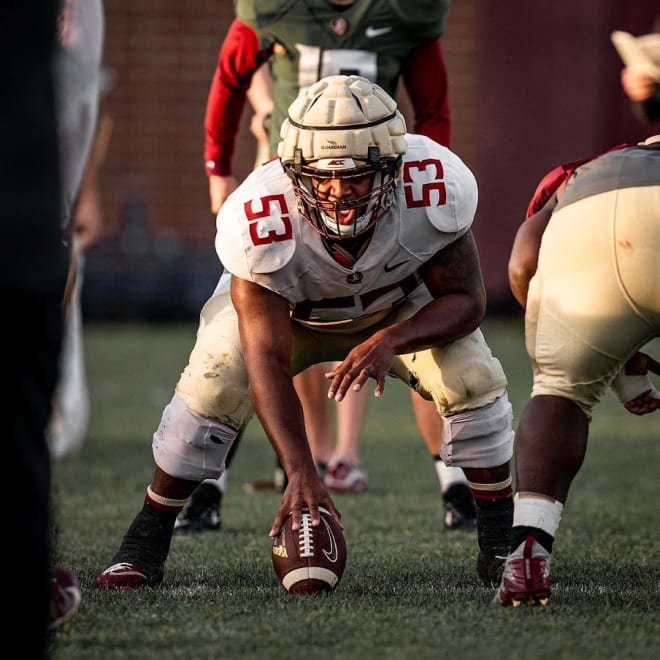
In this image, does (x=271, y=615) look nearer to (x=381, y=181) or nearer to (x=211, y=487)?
(x=381, y=181)

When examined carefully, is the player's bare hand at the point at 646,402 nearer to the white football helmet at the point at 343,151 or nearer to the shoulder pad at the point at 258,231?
the white football helmet at the point at 343,151

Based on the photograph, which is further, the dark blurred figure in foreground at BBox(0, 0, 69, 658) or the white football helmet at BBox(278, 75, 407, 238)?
the white football helmet at BBox(278, 75, 407, 238)

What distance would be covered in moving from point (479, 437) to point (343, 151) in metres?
0.74

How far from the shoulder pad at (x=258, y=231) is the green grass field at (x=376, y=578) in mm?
732

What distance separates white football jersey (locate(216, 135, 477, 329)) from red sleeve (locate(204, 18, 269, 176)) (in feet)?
3.49

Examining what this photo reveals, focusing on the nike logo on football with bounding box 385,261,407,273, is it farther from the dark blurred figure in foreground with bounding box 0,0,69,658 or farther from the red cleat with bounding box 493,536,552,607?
the dark blurred figure in foreground with bounding box 0,0,69,658

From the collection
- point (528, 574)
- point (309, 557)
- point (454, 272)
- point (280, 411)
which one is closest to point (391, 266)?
point (454, 272)

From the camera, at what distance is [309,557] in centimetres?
283

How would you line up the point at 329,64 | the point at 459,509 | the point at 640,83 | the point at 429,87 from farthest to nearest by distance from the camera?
the point at 429,87 → the point at 329,64 → the point at 459,509 → the point at 640,83

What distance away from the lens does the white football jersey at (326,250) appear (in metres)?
2.94

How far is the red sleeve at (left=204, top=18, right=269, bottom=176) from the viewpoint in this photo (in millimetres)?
4105

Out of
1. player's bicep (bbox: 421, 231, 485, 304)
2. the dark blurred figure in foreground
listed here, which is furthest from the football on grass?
the dark blurred figure in foreground

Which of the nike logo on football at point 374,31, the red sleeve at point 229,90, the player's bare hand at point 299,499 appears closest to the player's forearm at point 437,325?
the player's bare hand at point 299,499

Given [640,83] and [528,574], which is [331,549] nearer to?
[528,574]
